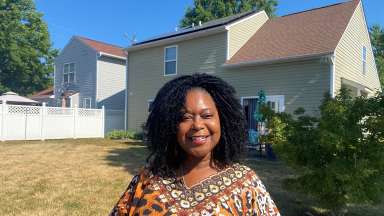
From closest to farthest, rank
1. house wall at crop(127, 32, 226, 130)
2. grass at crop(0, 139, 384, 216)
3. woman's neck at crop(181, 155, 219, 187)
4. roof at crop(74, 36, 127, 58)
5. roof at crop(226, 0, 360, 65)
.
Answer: woman's neck at crop(181, 155, 219, 187), grass at crop(0, 139, 384, 216), roof at crop(226, 0, 360, 65), house wall at crop(127, 32, 226, 130), roof at crop(74, 36, 127, 58)

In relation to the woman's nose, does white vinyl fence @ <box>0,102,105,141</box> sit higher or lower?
lower

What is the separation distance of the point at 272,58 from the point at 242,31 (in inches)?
129

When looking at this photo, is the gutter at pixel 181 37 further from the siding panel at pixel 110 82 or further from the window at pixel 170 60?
the siding panel at pixel 110 82

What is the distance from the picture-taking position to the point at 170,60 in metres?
17.7

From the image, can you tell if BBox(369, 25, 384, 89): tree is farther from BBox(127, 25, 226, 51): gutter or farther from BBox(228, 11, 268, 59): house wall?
BBox(127, 25, 226, 51): gutter

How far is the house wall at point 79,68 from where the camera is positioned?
2323 centimetres

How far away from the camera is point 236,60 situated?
1485 centimetres

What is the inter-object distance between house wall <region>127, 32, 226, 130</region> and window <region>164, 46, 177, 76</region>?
214 millimetres

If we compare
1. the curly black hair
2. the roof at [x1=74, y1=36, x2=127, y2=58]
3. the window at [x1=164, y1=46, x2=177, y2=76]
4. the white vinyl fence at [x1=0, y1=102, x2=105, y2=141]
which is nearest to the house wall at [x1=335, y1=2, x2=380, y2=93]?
the window at [x1=164, y1=46, x2=177, y2=76]

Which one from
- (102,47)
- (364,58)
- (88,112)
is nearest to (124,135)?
(88,112)

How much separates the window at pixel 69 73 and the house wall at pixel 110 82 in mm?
2624

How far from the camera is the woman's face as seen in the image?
170 cm

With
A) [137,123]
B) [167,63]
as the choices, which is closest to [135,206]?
[167,63]

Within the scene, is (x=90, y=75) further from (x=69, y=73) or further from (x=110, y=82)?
(x=69, y=73)
